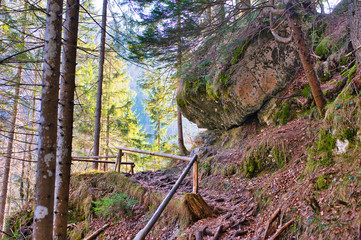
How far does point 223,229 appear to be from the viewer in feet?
12.7

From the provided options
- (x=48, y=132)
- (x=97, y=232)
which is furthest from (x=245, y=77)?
(x=48, y=132)

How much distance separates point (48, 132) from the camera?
2805 millimetres

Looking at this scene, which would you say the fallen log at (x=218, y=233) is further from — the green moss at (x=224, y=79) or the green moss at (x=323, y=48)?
the green moss at (x=323, y=48)

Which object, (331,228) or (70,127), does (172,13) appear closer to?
(70,127)

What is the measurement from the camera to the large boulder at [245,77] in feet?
25.2

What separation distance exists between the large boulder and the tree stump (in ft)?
13.3

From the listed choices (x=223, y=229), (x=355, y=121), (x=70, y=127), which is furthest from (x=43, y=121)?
(x=355, y=121)

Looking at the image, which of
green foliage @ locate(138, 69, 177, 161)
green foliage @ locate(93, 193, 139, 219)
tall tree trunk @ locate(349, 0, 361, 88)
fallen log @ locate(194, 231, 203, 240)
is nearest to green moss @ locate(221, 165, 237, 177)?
green foliage @ locate(93, 193, 139, 219)

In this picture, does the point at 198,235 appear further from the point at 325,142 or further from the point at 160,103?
the point at 160,103

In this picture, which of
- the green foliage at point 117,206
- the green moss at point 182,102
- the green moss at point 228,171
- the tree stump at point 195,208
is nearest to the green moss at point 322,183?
the tree stump at point 195,208

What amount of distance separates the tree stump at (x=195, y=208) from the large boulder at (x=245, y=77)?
405 cm

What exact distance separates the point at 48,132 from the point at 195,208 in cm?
300

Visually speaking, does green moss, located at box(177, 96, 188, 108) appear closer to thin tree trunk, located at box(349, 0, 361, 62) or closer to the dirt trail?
the dirt trail

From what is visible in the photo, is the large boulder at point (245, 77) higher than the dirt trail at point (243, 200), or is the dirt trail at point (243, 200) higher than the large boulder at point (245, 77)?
the large boulder at point (245, 77)
